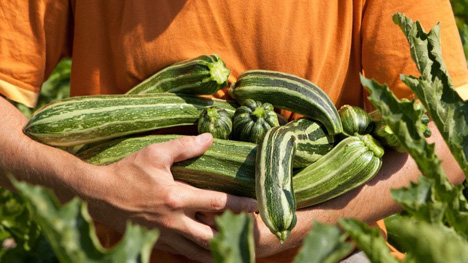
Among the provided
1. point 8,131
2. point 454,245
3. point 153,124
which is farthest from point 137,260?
point 8,131

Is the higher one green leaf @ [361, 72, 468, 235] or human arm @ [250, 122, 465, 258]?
green leaf @ [361, 72, 468, 235]

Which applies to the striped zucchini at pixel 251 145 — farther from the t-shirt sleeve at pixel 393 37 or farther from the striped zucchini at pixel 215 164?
the t-shirt sleeve at pixel 393 37

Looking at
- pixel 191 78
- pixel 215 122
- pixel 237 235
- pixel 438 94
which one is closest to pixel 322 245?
pixel 237 235

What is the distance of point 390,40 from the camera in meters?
2.27

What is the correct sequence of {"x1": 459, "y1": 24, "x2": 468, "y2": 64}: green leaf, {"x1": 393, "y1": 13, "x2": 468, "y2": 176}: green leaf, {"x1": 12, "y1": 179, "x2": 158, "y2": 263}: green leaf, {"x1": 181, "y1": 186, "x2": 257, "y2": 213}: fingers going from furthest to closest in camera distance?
{"x1": 459, "y1": 24, "x2": 468, "y2": 64}: green leaf → {"x1": 181, "y1": 186, "x2": 257, "y2": 213}: fingers → {"x1": 393, "y1": 13, "x2": 468, "y2": 176}: green leaf → {"x1": 12, "y1": 179, "x2": 158, "y2": 263}: green leaf

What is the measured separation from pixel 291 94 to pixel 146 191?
0.58 metres

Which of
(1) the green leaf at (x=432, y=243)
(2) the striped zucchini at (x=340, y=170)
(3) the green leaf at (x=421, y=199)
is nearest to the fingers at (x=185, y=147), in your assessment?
(2) the striped zucchini at (x=340, y=170)

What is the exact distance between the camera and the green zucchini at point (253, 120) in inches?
81.7

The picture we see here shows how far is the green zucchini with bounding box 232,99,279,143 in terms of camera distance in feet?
6.81

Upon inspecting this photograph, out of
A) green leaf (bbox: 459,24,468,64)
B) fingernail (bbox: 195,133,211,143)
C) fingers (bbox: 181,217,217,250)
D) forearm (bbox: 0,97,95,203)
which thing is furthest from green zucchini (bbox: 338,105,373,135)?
green leaf (bbox: 459,24,468,64)

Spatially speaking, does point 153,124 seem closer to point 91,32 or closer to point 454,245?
point 91,32

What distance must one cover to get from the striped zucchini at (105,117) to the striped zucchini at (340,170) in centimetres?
45

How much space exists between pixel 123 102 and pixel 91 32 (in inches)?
14.7

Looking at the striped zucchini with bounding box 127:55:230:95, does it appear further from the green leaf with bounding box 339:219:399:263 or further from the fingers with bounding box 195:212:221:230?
the green leaf with bounding box 339:219:399:263
